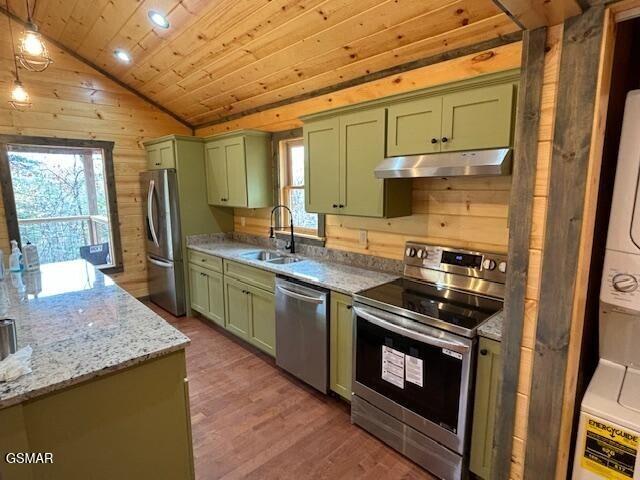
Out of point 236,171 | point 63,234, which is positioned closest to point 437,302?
point 236,171

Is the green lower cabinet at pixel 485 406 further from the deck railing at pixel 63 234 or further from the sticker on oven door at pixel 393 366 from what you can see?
the deck railing at pixel 63 234

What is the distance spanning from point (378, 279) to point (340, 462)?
116 cm

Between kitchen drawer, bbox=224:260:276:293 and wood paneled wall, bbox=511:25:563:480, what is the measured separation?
1.92m

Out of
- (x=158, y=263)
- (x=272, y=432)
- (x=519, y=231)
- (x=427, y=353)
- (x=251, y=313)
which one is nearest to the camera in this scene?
(x=519, y=231)

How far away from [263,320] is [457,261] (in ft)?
5.55

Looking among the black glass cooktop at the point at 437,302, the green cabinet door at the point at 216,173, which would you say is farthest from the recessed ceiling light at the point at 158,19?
the black glass cooktop at the point at 437,302

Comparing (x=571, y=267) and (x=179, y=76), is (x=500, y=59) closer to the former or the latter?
(x=571, y=267)

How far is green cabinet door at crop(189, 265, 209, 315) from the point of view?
3.89 m

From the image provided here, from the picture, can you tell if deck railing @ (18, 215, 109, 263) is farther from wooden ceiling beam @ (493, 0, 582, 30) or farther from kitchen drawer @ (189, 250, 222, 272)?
wooden ceiling beam @ (493, 0, 582, 30)

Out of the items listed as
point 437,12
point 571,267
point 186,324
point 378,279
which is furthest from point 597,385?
point 186,324

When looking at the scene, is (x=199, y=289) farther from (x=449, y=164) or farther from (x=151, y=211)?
(x=449, y=164)

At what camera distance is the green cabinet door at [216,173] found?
3.94 metres

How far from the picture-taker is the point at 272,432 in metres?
2.28

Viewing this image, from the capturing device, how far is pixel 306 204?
2.97m
